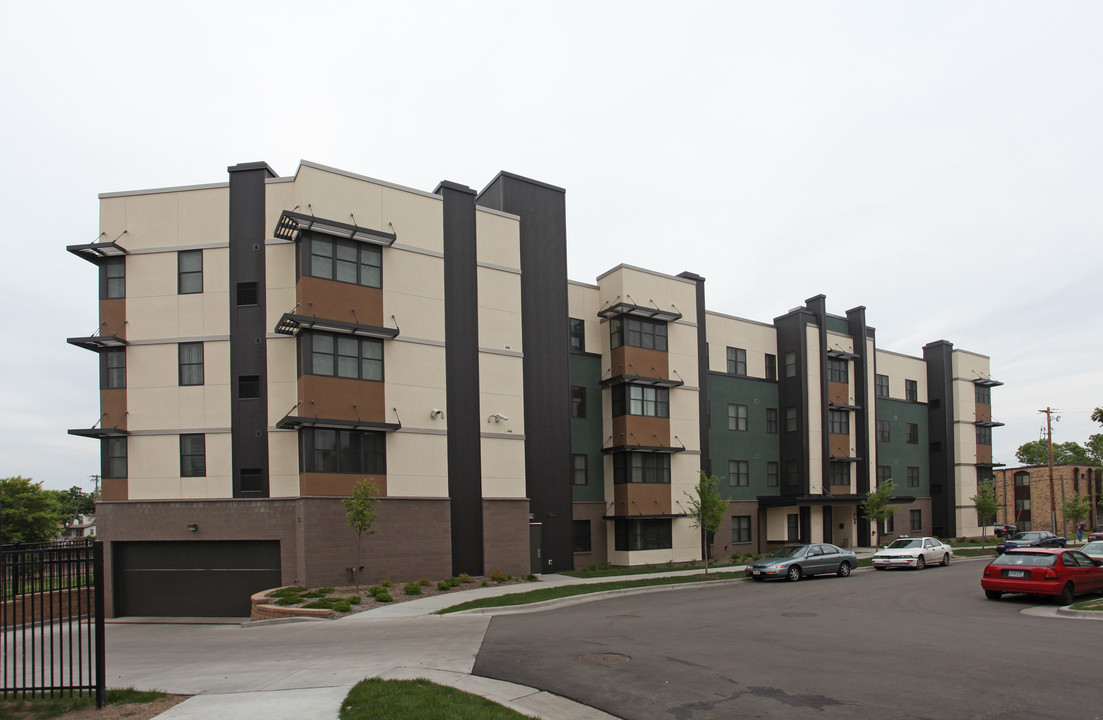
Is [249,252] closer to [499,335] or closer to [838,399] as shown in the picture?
[499,335]

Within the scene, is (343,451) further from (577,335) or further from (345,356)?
(577,335)

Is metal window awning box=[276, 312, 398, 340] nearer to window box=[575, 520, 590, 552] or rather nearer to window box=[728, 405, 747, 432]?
window box=[575, 520, 590, 552]

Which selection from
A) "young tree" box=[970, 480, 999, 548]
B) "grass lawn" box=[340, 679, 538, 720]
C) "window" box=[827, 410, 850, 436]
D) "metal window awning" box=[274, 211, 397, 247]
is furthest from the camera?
"young tree" box=[970, 480, 999, 548]

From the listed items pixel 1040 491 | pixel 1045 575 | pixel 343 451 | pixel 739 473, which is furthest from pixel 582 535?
pixel 1040 491

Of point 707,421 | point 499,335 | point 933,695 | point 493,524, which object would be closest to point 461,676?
point 933,695

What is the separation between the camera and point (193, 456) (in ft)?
88.4

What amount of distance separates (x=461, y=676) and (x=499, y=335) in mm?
19994

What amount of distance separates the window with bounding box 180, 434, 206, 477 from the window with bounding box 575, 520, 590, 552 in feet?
53.1

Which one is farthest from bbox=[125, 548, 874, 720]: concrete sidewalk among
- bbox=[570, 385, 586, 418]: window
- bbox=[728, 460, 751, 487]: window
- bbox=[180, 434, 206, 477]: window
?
bbox=[728, 460, 751, 487]: window

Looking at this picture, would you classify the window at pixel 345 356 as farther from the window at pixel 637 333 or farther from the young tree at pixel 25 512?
the young tree at pixel 25 512

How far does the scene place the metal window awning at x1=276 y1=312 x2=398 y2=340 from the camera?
25.3 meters

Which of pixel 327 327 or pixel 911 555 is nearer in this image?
pixel 327 327

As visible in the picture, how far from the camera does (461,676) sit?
37.6 feet

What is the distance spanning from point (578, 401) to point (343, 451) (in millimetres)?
12633
